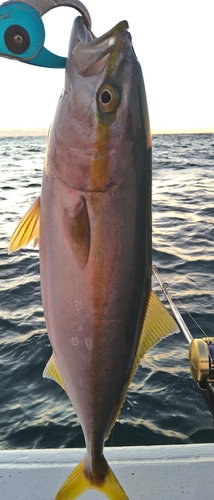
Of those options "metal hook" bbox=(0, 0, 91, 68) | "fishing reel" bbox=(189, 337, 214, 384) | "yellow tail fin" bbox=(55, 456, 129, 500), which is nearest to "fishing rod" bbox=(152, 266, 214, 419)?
"fishing reel" bbox=(189, 337, 214, 384)

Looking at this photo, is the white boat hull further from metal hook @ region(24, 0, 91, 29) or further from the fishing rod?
metal hook @ region(24, 0, 91, 29)

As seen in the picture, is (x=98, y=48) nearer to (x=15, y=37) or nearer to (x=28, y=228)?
(x=15, y=37)

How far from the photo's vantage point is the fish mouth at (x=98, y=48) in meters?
1.42

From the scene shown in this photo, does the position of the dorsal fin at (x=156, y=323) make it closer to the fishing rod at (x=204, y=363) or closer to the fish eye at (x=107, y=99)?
the fish eye at (x=107, y=99)

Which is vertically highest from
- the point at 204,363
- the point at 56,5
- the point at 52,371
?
the point at 56,5

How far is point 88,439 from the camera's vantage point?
5.56 feet

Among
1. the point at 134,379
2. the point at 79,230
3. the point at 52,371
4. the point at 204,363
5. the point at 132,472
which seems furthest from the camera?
the point at 134,379

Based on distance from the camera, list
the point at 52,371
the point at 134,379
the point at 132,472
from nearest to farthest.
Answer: the point at 52,371 < the point at 132,472 < the point at 134,379

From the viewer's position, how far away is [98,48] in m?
1.43

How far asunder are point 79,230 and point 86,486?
1.08 m

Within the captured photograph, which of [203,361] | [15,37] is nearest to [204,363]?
[203,361]

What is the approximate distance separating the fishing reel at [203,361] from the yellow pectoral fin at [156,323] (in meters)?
1.58

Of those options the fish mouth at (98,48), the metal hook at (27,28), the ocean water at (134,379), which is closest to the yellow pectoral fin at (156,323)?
the fish mouth at (98,48)

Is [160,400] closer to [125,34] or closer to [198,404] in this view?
[198,404]
